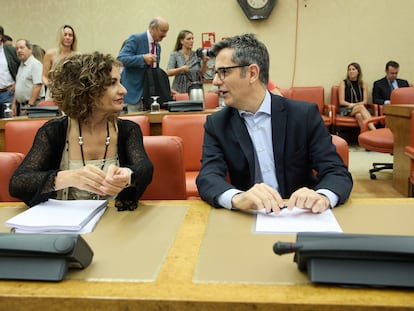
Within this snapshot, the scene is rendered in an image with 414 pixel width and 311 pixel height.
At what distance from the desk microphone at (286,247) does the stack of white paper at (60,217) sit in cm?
54

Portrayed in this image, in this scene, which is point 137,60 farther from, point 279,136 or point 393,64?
point 393,64

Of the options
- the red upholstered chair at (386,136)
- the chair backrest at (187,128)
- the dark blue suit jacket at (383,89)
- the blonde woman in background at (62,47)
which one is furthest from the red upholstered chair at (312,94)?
the chair backrest at (187,128)

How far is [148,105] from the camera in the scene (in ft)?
12.7

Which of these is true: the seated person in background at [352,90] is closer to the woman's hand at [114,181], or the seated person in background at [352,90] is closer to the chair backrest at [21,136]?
the chair backrest at [21,136]

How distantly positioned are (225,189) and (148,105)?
2.67m

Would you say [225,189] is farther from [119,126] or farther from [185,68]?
[185,68]

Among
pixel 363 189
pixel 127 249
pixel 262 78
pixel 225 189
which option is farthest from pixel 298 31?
pixel 127 249

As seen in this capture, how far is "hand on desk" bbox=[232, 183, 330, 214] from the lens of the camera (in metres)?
1.16

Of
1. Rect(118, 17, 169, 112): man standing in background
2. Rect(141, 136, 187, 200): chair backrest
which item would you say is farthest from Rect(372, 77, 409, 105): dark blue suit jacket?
Rect(141, 136, 187, 200): chair backrest

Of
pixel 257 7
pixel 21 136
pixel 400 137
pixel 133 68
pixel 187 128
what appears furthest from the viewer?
pixel 257 7

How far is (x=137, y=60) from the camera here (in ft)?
12.6

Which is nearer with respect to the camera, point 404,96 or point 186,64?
point 404,96

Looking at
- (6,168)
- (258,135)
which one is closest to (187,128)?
(258,135)

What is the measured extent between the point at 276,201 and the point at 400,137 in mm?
2835
